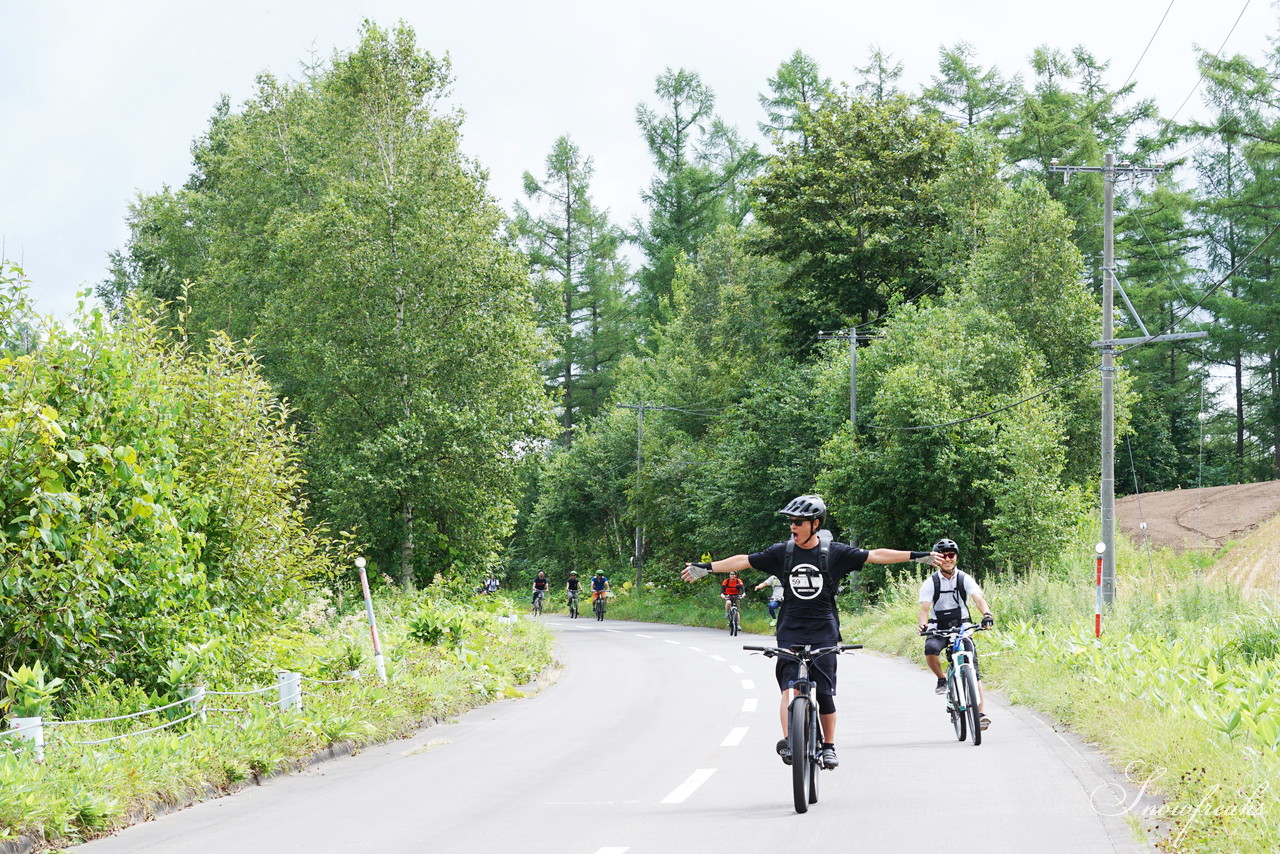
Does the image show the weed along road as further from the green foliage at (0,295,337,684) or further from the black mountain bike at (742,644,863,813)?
the green foliage at (0,295,337,684)

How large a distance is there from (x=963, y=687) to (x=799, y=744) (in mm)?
4067

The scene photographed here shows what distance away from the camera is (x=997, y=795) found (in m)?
7.99

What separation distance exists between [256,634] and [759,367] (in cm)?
3589

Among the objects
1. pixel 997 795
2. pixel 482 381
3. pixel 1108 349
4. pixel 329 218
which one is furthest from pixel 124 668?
pixel 329 218

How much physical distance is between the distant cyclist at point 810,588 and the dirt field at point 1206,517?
26.5m

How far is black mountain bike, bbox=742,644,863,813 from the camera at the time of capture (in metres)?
7.27

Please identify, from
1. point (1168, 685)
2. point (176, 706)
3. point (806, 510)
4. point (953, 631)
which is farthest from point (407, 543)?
point (806, 510)

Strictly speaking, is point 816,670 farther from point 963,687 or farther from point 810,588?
point 963,687

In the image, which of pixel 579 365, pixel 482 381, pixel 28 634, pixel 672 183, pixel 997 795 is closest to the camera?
pixel 997 795

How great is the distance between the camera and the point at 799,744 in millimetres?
7266

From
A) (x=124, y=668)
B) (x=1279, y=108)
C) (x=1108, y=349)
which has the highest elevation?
(x=1279, y=108)

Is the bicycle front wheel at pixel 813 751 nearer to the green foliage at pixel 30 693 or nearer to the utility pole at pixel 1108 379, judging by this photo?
the green foliage at pixel 30 693

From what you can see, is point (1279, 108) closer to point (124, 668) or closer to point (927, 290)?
point (927, 290)

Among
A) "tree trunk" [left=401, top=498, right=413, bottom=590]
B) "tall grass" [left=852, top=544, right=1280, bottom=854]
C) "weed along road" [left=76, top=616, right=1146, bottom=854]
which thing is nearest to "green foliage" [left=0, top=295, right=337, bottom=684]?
"weed along road" [left=76, top=616, right=1146, bottom=854]
